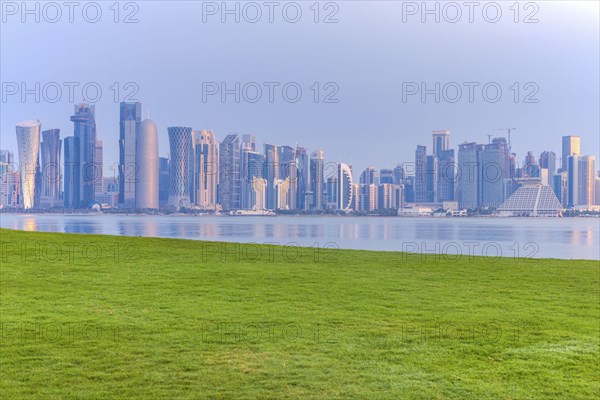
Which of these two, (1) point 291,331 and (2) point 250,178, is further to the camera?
(2) point 250,178

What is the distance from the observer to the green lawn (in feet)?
17.7

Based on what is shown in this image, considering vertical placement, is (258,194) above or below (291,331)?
above

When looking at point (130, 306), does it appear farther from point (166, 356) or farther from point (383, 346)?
point (383, 346)

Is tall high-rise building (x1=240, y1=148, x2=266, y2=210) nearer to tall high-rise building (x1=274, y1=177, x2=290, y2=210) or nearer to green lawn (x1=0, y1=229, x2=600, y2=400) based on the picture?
tall high-rise building (x1=274, y1=177, x2=290, y2=210)

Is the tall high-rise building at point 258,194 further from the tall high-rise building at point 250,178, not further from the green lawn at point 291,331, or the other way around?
the green lawn at point 291,331

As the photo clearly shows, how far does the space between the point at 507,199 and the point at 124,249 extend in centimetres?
11019

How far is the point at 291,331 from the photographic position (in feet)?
24.2

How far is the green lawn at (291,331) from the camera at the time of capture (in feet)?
17.7

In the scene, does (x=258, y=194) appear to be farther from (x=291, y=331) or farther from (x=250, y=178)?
(x=291, y=331)

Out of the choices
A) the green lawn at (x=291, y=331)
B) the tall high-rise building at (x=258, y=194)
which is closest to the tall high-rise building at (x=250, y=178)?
the tall high-rise building at (x=258, y=194)

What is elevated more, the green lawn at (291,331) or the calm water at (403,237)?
the green lawn at (291,331)

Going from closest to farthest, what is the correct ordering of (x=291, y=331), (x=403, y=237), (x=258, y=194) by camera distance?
(x=291, y=331)
(x=403, y=237)
(x=258, y=194)

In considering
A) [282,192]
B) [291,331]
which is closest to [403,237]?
[282,192]

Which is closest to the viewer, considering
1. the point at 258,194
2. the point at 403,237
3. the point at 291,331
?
the point at 291,331
